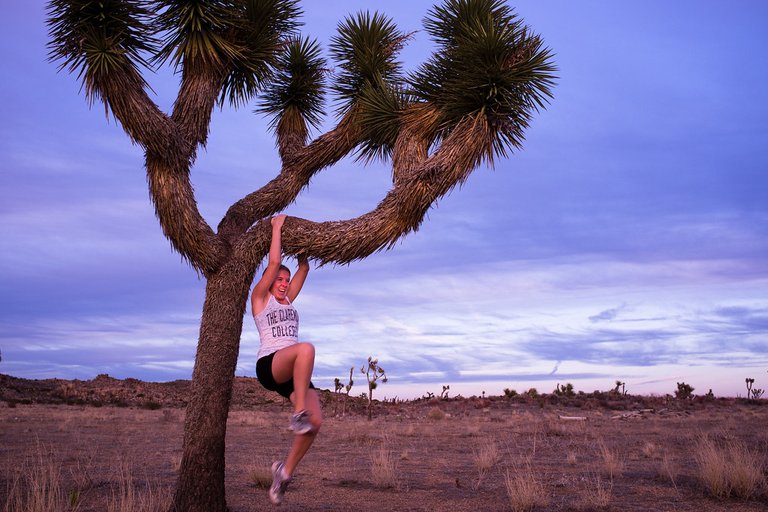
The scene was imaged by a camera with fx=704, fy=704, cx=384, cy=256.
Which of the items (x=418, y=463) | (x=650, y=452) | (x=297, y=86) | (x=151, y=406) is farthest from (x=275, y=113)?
(x=151, y=406)

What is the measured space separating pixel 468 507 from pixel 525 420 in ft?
51.9

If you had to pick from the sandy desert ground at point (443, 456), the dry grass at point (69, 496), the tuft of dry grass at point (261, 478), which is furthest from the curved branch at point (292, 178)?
the tuft of dry grass at point (261, 478)

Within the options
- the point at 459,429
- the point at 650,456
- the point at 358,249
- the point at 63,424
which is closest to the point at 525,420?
the point at 459,429

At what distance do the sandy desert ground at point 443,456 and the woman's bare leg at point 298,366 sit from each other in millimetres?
2221

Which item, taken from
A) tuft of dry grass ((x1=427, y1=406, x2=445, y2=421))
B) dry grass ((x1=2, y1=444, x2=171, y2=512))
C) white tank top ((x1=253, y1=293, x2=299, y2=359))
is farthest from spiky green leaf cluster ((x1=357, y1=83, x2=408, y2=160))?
tuft of dry grass ((x1=427, y1=406, x2=445, y2=421))

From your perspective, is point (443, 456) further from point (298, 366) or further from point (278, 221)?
point (298, 366)

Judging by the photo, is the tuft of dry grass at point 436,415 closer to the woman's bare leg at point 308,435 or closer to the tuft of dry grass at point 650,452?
the tuft of dry grass at point 650,452

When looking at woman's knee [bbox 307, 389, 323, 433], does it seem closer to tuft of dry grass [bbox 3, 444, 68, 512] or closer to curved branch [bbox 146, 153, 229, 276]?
curved branch [bbox 146, 153, 229, 276]

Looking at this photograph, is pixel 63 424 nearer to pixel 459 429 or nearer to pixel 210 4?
pixel 459 429

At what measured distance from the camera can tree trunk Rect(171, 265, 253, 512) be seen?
755 centimetres

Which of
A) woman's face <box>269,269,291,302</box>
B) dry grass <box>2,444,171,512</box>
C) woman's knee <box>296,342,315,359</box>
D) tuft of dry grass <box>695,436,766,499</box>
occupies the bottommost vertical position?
dry grass <box>2,444,171,512</box>

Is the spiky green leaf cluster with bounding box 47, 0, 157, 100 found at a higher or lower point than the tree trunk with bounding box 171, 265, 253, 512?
higher

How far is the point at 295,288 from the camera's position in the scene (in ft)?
24.0

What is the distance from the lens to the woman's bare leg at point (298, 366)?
595cm
